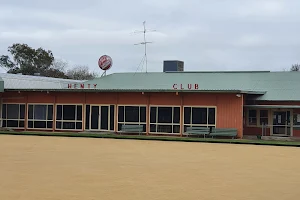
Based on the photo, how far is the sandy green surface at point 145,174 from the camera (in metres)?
10.2

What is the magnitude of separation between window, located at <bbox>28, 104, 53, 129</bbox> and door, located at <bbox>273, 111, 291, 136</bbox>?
611 inches

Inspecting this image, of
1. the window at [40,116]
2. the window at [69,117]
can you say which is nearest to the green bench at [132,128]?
the window at [69,117]

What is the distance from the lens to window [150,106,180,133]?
1203 inches

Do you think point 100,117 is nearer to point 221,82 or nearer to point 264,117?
point 221,82

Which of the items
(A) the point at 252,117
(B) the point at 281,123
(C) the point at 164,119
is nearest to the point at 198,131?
(C) the point at 164,119

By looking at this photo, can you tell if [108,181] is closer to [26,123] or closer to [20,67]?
[26,123]

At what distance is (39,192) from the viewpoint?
10.1 meters

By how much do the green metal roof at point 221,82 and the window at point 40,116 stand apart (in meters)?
4.39

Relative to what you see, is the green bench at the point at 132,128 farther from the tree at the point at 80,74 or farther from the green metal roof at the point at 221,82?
the tree at the point at 80,74

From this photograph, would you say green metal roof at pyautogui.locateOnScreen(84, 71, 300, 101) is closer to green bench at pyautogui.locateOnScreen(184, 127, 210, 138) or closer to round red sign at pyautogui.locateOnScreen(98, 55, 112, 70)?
round red sign at pyautogui.locateOnScreen(98, 55, 112, 70)

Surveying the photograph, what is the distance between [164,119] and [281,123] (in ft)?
25.2

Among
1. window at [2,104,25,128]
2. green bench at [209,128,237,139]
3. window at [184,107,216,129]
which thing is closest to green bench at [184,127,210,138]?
green bench at [209,128,237,139]

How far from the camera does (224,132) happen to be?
28922mm

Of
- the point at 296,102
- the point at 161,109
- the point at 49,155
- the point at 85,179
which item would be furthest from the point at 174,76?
the point at 85,179
